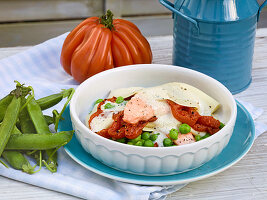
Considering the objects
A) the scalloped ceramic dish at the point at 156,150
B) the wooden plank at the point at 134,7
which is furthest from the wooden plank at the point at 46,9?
the scalloped ceramic dish at the point at 156,150

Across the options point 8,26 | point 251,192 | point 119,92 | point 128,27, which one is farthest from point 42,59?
point 8,26

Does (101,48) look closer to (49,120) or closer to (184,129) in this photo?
(49,120)

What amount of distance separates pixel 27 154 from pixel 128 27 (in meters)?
0.73

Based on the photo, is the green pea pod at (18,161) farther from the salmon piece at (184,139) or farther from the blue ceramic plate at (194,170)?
the salmon piece at (184,139)

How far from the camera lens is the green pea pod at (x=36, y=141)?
1.34 meters

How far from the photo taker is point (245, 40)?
5.66ft

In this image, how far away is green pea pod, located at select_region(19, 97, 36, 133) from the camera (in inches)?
56.4

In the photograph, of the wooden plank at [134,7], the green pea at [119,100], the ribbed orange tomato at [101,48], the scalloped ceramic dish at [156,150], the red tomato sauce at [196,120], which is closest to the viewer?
the scalloped ceramic dish at [156,150]

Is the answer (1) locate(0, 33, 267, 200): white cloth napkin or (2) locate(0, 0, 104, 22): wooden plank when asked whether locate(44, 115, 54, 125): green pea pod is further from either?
(2) locate(0, 0, 104, 22): wooden plank

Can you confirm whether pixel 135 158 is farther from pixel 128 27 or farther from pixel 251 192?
pixel 128 27

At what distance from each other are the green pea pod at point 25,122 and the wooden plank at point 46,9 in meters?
2.84

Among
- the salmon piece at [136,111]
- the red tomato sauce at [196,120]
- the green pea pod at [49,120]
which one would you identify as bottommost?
the green pea pod at [49,120]

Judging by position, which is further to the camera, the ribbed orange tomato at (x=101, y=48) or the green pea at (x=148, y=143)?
the ribbed orange tomato at (x=101, y=48)

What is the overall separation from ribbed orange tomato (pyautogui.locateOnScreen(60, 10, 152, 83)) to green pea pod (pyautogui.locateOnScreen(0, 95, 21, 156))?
18.1 inches
